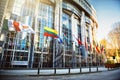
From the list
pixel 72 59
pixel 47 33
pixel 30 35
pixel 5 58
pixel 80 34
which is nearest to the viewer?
pixel 5 58

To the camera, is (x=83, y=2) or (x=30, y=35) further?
(x=83, y=2)

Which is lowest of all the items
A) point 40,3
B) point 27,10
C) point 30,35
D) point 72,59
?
point 72,59

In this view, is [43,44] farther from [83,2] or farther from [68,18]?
[83,2]

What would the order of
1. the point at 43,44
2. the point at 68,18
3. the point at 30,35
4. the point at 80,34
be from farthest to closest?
1. the point at 80,34
2. the point at 68,18
3. the point at 43,44
4. the point at 30,35

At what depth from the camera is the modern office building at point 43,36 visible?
6.63 metres

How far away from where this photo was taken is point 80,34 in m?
11.8

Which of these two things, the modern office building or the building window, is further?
the building window

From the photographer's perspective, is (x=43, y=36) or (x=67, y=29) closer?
(x=43, y=36)

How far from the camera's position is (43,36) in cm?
834

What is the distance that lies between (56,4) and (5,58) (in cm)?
538

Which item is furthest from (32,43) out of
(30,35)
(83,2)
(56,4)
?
(83,2)

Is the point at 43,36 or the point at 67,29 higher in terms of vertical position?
the point at 67,29

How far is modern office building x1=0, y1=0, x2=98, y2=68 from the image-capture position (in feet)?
21.7

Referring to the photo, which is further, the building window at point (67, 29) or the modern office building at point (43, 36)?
the building window at point (67, 29)
